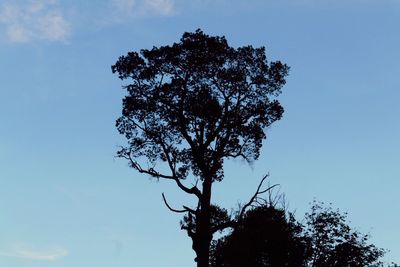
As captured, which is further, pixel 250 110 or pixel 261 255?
pixel 261 255

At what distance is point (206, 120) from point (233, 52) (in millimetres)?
3852

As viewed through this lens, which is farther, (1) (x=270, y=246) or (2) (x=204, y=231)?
(1) (x=270, y=246)

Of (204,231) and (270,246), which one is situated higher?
(270,246)

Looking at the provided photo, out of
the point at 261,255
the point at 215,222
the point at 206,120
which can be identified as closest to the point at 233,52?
the point at 206,120

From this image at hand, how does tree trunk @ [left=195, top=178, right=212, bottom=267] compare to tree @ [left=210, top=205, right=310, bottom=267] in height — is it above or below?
below

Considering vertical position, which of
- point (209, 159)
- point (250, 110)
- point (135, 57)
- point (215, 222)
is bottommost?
point (215, 222)

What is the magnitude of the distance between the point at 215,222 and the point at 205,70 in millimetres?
7686

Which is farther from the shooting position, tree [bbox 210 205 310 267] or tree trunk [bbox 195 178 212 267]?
tree [bbox 210 205 310 267]

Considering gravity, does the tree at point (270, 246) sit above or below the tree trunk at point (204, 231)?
above

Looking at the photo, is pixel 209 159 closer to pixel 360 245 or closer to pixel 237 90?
pixel 237 90

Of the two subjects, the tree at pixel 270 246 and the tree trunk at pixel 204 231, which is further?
the tree at pixel 270 246

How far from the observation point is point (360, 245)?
3941cm

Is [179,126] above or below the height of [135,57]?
below

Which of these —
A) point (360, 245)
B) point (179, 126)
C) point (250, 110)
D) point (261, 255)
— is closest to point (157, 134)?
point (179, 126)
